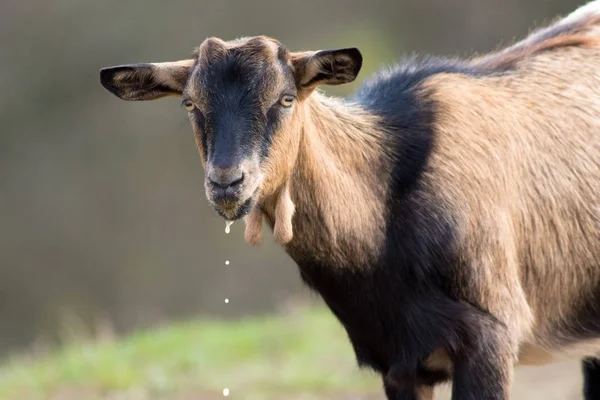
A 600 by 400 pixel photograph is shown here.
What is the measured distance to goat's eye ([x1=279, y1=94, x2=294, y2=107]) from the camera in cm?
564

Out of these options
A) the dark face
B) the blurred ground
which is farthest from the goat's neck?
the blurred ground

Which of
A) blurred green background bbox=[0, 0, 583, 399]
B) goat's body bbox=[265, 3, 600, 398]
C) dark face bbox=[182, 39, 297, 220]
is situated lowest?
blurred green background bbox=[0, 0, 583, 399]

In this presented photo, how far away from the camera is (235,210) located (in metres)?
5.42

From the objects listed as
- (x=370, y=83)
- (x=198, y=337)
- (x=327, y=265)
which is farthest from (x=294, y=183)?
(x=198, y=337)

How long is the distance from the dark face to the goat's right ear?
0.52ft

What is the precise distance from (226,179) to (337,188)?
2.69ft

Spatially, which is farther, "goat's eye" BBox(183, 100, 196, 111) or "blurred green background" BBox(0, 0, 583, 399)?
"blurred green background" BBox(0, 0, 583, 399)

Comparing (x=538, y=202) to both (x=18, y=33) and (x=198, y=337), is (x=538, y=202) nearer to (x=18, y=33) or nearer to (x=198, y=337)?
(x=198, y=337)

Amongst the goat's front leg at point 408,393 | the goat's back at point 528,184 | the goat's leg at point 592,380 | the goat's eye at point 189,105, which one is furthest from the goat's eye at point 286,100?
the goat's leg at point 592,380

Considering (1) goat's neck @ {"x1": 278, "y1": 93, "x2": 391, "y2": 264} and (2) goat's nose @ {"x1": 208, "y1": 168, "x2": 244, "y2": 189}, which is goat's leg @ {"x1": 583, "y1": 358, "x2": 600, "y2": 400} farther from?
(2) goat's nose @ {"x1": 208, "y1": 168, "x2": 244, "y2": 189}

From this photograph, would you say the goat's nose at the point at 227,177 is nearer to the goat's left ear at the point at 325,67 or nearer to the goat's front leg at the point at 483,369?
the goat's left ear at the point at 325,67

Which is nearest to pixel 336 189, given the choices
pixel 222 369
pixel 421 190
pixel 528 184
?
pixel 421 190

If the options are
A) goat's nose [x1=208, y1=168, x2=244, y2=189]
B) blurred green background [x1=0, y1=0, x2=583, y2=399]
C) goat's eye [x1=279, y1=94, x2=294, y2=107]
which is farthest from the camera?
blurred green background [x1=0, y1=0, x2=583, y2=399]

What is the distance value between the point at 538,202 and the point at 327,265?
1.13 metres
